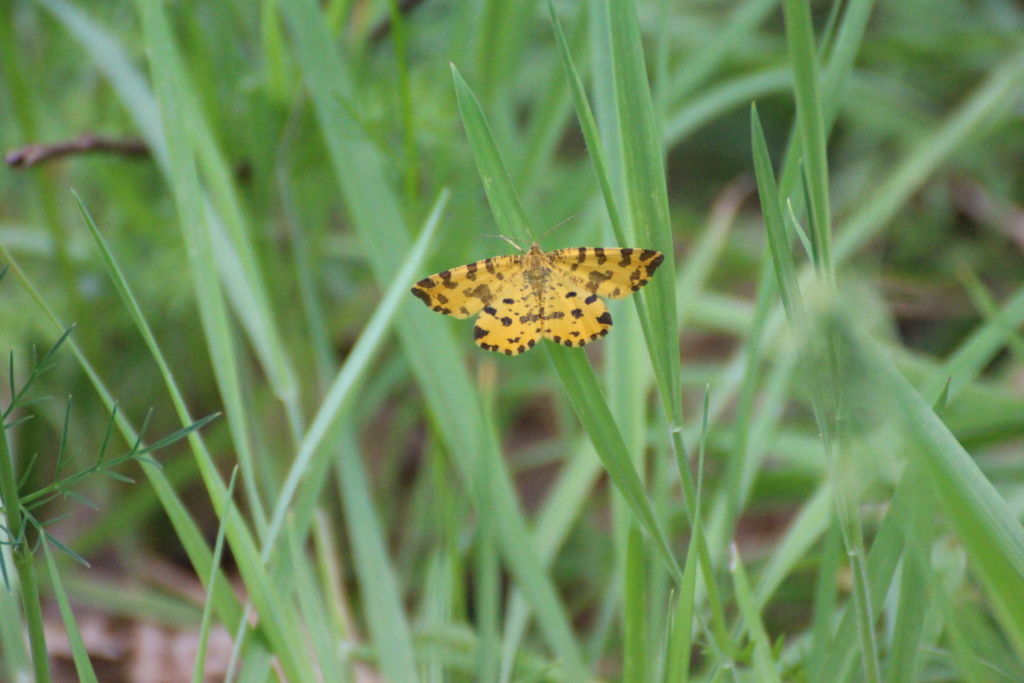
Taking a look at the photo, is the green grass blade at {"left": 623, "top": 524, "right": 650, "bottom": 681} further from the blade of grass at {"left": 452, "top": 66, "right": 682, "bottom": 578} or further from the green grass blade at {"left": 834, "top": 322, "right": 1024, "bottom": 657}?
the green grass blade at {"left": 834, "top": 322, "right": 1024, "bottom": 657}

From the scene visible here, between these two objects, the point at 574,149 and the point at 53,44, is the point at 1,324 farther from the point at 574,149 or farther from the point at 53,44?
the point at 574,149

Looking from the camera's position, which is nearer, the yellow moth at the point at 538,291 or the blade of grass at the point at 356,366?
the yellow moth at the point at 538,291

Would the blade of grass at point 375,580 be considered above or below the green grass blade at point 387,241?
below

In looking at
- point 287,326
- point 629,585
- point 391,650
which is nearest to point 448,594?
point 391,650

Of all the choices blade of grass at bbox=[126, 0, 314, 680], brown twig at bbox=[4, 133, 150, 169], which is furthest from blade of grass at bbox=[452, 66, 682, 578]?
brown twig at bbox=[4, 133, 150, 169]

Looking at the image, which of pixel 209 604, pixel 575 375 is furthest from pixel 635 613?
pixel 209 604

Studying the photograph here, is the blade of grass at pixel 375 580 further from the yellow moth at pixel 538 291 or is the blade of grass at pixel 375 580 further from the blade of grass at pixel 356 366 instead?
the yellow moth at pixel 538 291

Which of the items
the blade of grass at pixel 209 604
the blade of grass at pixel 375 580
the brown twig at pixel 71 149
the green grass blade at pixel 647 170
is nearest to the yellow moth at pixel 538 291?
the green grass blade at pixel 647 170
